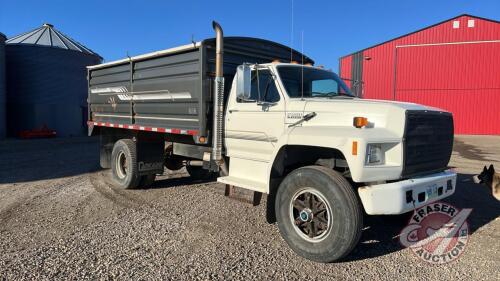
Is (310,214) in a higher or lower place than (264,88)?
lower

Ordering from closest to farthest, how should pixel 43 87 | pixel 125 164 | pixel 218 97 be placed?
1. pixel 218 97
2. pixel 125 164
3. pixel 43 87

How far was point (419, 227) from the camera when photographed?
527cm

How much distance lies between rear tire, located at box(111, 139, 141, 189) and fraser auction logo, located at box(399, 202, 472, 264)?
16.2 feet

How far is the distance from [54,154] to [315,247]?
1233cm

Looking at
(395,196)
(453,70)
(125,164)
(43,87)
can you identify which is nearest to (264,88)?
(395,196)

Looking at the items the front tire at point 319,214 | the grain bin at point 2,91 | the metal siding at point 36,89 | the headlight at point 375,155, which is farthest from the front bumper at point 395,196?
the metal siding at point 36,89

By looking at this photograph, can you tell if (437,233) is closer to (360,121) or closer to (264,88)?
(360,121)

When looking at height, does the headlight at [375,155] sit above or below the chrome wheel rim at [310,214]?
above

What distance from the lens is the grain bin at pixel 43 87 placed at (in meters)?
23.2

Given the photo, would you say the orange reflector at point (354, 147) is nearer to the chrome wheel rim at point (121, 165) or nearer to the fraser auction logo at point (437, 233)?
the fraser auction logo at point (437, 233)

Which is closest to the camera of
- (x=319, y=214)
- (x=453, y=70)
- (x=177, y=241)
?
(x=319, y=214)

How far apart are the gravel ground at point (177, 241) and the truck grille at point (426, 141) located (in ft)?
3.29

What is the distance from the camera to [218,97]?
5594mm

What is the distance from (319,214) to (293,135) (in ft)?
3.05
